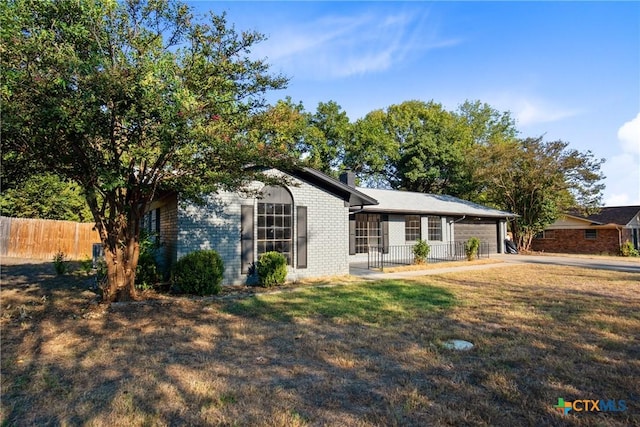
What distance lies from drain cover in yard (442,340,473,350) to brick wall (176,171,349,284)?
4.83 m

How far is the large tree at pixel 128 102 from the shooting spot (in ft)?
17.3

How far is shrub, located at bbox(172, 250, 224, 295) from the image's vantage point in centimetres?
877

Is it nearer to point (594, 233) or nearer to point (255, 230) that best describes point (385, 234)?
point (255, 230)

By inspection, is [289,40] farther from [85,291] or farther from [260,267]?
[85,291]

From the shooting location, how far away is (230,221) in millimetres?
10273

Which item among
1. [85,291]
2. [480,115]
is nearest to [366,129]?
[480,115]

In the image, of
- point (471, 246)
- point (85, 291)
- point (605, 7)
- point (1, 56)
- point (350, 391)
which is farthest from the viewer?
point (471, 246)

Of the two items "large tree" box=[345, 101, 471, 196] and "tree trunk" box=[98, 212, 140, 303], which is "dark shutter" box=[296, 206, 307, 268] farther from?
"large tree" box=[345, 101, 471, 196]

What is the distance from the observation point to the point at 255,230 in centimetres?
1063

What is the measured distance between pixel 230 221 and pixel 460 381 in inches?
302

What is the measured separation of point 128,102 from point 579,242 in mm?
31195

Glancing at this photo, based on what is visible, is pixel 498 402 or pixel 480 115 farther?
pixel 480 115

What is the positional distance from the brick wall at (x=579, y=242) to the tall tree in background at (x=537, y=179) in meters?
2.81

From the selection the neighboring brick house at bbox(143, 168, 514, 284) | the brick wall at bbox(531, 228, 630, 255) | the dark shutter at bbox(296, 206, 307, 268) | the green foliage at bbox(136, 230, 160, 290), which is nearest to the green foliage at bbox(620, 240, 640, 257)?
the brick wall at bbox(531, 228, 630, 255)
